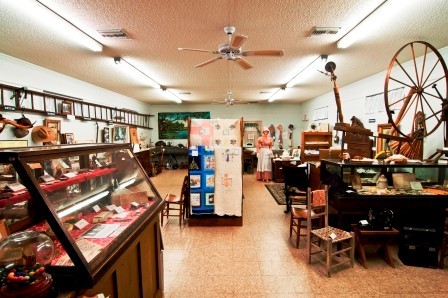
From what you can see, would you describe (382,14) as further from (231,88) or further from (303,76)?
(231,88)

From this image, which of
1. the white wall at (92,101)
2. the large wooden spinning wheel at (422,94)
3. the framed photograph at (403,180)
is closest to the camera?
Result: the framed photograph at (403,180)

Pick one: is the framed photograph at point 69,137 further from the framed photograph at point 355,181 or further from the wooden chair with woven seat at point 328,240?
the framed photograph at point 355,181

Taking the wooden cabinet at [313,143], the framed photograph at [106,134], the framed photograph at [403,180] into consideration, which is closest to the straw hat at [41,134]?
the framed photograph at [106,134]

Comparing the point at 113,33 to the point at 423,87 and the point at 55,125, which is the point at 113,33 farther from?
the point at 423,87

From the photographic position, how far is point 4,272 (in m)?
0.98

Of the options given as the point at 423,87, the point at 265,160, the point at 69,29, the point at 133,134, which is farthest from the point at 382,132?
the point at 133,134

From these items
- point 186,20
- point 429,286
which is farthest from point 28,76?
point 429,286

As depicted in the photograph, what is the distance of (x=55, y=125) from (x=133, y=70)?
6.43 ft

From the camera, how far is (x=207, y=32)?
320 cm

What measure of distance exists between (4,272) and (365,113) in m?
6.78

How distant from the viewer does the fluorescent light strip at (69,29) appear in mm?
2575

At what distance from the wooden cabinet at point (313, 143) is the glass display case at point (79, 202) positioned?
5838 millimetres

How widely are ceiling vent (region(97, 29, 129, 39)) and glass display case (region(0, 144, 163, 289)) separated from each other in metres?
1.75

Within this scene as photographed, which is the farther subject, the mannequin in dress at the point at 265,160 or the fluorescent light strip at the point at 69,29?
the mannequin in dress at the point at 265,160
